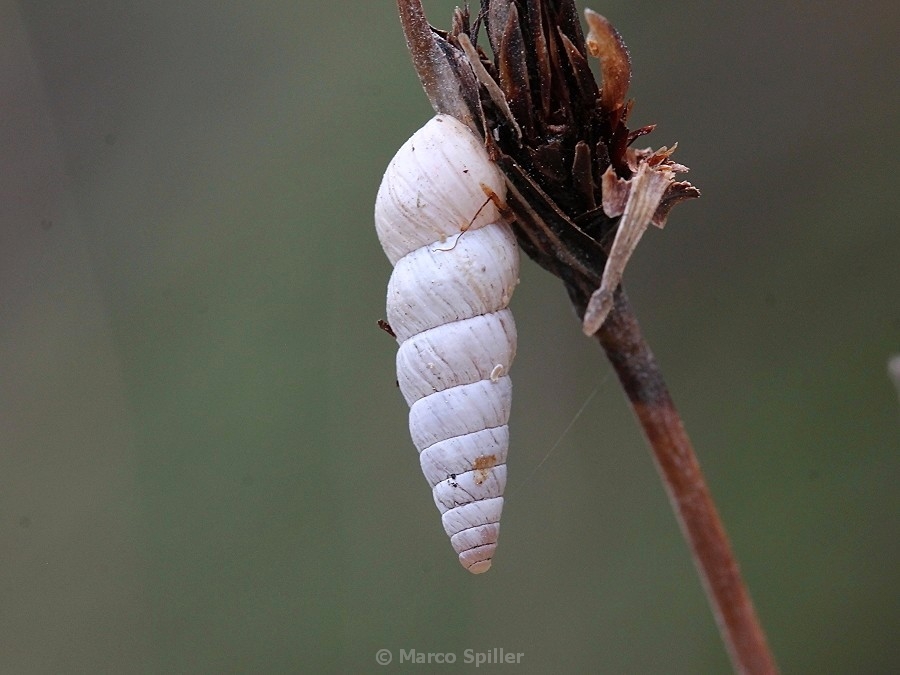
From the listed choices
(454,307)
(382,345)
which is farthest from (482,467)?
(382,345)

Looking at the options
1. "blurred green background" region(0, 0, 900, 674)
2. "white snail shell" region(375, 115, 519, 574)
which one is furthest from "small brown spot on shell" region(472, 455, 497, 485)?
"blurred green background" region(0, 0, 900, 674)

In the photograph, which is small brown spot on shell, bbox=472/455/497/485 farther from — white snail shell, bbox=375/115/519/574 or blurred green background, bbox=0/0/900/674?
blurred green background, bbox=0/0/900/674

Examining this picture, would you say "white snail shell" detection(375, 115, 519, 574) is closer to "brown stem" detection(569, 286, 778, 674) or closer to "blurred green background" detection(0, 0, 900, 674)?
"brown stem" detection(569, 286, 778, 674)

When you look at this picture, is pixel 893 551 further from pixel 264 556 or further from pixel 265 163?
pixel 265 163

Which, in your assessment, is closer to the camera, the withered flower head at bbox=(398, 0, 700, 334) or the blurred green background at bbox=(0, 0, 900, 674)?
the withered flower head at bbox=(398, 0, 700, 334)

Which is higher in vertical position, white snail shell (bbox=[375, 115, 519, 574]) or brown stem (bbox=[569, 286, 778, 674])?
white snail shell (bbox=[375, 115, 519, 574])

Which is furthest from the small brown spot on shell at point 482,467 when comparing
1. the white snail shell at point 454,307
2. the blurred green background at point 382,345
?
the blurred green background at point 382,345
